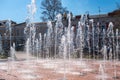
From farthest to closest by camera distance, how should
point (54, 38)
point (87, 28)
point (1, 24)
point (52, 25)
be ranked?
point (1, 24)
point (52, 25)
point (87, 28)
point (54, 38)

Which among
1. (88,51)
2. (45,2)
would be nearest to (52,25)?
(45,2)

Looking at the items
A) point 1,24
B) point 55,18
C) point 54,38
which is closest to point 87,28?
point 54,38

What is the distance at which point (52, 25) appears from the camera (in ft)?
131

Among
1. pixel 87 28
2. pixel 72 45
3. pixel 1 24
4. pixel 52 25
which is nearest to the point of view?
Answer: pixel 72 45

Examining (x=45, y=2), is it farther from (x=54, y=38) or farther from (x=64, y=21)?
(x=54, y=38)

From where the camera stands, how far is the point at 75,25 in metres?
41.0

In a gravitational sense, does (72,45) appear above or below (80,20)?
below

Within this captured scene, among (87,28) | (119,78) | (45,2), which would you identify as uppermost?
(45,2)

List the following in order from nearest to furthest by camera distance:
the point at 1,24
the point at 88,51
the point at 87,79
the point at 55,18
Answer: the point at 87,79 → the point at 88,51 → the point at 55,18 → the point at 1,24

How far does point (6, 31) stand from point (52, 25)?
1242cm

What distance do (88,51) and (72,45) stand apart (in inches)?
97.4

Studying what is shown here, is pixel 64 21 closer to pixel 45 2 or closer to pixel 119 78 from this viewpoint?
pixel 45 2

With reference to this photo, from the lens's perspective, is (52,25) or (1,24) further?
(1,24)

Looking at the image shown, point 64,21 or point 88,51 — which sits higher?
point 64,21
